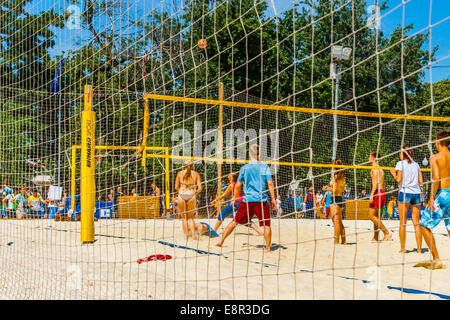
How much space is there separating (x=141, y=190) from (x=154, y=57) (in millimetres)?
7252

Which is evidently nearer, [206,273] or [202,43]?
[206,273]

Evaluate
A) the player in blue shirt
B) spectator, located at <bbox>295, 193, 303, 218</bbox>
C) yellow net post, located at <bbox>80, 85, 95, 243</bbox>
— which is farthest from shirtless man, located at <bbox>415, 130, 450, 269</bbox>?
spectator, located at <bbox>295, 193, 303, 218</bbox>

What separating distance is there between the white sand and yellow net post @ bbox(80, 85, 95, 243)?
30cm

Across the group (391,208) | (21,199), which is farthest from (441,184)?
(391,208)

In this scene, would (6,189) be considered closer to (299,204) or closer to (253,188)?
(253,188)

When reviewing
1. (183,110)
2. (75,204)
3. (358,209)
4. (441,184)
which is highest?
(183,110)

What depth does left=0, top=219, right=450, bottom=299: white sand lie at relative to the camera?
139 inches

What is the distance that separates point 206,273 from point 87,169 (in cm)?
255

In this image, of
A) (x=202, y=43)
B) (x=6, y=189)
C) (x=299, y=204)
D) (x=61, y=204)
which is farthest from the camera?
(x=299, y=204)

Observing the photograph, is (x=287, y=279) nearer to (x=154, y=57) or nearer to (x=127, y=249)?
(x=127, y=249)

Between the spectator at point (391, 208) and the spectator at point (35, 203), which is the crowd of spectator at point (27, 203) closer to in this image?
the spectator at point (35, 203)

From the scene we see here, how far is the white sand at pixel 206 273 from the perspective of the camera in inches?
139

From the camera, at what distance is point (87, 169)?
585cm

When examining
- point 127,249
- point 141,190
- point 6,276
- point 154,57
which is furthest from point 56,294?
point 141,190
